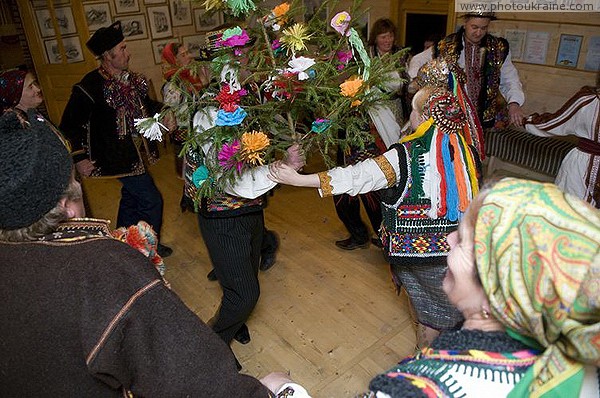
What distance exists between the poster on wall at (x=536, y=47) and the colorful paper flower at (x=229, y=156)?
3.61 meters

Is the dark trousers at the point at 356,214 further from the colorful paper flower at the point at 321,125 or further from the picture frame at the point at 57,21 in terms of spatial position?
the picture frame at the point at 57,21

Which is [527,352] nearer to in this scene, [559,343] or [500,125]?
[559,343]

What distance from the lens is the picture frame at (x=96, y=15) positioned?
5723mm

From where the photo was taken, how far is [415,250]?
213 centimetres

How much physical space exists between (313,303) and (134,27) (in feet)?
16.2

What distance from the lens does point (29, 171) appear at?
3.09 ft

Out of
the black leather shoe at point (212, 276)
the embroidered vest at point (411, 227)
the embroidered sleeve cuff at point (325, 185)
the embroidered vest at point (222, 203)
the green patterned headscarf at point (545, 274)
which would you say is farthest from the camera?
the black leather shoe at point (212, 276)

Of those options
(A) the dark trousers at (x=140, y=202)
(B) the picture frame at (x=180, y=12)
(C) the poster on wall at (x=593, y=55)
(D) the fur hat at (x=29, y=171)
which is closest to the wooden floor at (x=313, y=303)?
(A) the dark trousers at (x=140, y=202)

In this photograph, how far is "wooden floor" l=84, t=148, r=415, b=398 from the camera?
260cm

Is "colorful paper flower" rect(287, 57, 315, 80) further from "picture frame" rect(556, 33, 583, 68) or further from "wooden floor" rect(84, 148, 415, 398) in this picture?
"picture frame" rect(556, 33, 583, 68)

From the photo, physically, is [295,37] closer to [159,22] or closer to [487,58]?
[487,58]

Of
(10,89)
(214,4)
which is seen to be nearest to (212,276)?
(10,89)

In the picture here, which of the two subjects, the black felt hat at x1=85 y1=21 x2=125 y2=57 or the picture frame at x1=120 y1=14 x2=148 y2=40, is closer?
the black felt hat at x1=85 y1=21 x2=125 y2=57

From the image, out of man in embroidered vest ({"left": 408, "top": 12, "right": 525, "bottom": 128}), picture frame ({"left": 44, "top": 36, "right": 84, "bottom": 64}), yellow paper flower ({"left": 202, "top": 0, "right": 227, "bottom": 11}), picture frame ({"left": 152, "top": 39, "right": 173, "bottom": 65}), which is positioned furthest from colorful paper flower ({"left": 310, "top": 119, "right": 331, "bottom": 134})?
picture frame ({"left": 152, "top": 39, "right": 173, "bottom": 65})
